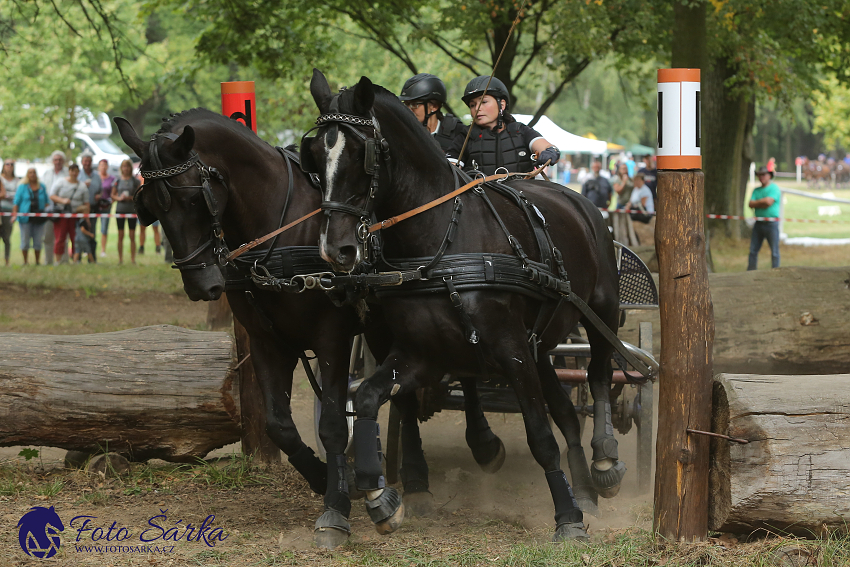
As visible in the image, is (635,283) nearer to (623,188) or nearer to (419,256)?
(419,256)

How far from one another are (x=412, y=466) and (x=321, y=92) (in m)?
2.31

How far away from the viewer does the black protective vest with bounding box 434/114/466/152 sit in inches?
239

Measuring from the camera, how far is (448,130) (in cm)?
611

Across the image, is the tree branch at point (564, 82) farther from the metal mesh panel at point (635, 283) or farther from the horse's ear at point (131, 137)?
the horse's ear at point (131, 137)

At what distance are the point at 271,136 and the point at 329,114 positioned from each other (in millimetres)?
14400

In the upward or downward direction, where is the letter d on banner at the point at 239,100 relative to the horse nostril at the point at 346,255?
upward

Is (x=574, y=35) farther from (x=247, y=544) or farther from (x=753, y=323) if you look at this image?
(x=247, y=544)

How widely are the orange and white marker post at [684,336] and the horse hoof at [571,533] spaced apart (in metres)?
0.37

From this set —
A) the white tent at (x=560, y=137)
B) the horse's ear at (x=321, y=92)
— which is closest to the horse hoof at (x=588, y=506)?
the horse's ear at (x=321, y=92)

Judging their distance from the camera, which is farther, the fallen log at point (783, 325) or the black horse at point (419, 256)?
the fallen log at point (783, 325)

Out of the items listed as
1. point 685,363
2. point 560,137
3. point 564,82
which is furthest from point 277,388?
point 560,137

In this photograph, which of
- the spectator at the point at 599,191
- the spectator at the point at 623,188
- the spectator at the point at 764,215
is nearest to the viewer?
the spectator at the point at 764,215

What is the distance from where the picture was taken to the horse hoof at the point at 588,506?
506 cm

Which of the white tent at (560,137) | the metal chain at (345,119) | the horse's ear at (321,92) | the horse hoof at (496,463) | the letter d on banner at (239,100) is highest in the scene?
the white tent at (560,137)
